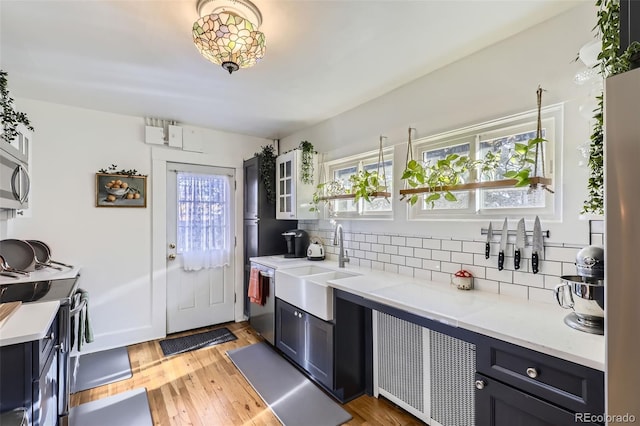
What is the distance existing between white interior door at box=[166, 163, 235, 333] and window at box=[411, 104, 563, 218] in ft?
8.18

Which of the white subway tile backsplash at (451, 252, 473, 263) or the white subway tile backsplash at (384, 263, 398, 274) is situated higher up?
the white subway tile backsplash at (451, 252, 473, 263)

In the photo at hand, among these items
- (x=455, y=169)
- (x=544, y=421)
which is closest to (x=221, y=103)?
(x=455, y=169)

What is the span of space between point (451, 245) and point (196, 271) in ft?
9.58

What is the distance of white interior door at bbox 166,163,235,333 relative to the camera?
137 inches

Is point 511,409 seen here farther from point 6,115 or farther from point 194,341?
point 6,115

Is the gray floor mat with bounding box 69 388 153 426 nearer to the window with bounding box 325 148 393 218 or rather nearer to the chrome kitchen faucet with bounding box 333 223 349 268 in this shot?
the chrome kitchen faucet with bounding box 333 223 349 268

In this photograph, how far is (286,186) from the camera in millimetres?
3502

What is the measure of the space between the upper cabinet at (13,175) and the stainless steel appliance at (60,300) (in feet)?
1.74

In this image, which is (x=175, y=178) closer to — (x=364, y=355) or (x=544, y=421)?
(x=364, y=355)

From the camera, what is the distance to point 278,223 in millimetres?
3762

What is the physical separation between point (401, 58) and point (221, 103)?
1711mm

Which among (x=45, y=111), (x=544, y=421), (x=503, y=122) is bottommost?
(x=544, y=421)

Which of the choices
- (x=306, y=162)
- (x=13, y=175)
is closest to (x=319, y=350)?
(x=306, y=162)

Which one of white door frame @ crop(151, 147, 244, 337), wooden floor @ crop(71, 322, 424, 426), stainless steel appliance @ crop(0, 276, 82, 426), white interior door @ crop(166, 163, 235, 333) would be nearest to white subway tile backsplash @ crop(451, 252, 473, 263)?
wooden floor @ crop(71, 322, 424, 426)
